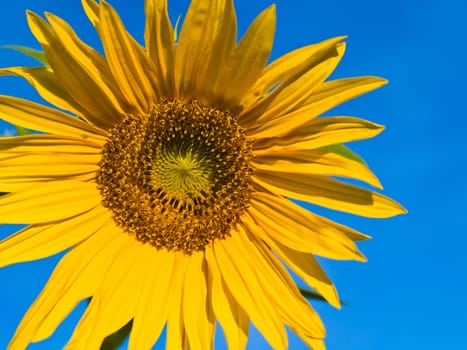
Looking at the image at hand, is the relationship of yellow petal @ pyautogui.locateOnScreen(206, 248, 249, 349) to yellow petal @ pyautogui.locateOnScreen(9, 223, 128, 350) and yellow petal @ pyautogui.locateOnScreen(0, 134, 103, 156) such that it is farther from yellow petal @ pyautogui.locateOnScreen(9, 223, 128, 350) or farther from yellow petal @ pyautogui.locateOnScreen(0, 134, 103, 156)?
yellow petal @ pyautogui.locateOnScreen(0, 134, 103, 156)

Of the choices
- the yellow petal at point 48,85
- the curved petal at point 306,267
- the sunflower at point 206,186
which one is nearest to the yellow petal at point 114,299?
the sunflower at point 206,186

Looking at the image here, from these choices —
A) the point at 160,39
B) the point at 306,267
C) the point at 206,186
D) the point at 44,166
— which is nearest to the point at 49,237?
the point at 44,166

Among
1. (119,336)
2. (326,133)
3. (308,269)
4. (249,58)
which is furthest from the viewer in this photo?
(119,336)

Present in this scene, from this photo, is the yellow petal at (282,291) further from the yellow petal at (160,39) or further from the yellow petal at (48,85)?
the yellow petal at (48,85)

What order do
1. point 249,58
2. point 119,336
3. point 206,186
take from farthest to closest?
1. point 206,186
2. point 119,336
3. point 249,58

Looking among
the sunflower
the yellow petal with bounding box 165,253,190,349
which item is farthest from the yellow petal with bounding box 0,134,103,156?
the yellow petal with bounding box 165,253,190,349

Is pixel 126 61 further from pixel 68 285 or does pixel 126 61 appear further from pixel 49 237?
pixel 68 285

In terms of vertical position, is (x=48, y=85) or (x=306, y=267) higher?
(x=48, y=85)

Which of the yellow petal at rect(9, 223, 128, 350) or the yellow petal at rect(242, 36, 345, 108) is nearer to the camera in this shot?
the yellow petal at rect(242, 36, 345, 108)
